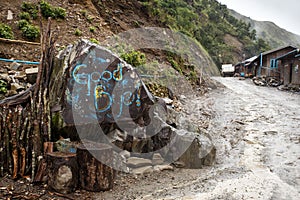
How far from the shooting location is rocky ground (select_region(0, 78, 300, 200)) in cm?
439

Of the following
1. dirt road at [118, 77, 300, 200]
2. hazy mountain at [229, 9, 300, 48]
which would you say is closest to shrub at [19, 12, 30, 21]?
dirt road at [118, 77, 300, 200]

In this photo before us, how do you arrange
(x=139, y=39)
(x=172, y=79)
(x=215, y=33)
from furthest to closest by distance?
(x=215, y=33), (x=139, y=39), (x=172, y=79)

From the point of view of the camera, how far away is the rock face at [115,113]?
509 centimetres

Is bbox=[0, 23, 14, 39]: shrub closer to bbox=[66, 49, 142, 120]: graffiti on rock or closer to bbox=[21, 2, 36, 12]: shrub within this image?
bbox=[21, 2, 36, 12]: shrub

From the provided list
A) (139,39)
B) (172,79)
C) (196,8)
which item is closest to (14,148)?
(172,79)

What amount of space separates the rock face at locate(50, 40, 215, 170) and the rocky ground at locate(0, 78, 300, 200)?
45cm

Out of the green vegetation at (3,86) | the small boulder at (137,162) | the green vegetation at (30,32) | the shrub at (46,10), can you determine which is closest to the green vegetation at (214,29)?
the shrub at (46,10)

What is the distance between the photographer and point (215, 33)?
51781 millimetres

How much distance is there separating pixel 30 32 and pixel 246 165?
10077 mm

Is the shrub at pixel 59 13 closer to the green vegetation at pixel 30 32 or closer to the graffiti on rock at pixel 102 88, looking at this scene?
the green vegetation at pixel 30 32

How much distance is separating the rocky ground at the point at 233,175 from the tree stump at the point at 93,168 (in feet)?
0.52

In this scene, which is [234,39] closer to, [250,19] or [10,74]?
[10,74]

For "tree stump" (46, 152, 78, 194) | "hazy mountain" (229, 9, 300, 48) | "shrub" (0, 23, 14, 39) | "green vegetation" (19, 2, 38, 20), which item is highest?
"hazy mountain" (229, 9, 300, 48)

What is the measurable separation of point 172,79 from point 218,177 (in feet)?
33.1
